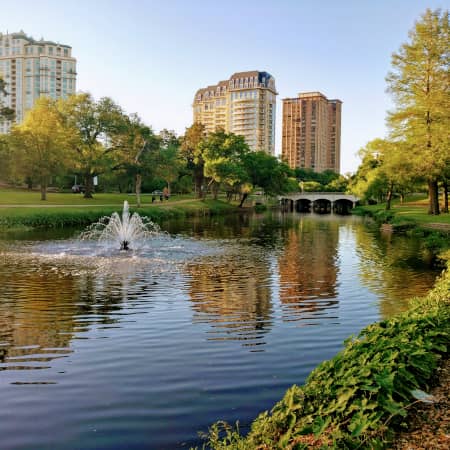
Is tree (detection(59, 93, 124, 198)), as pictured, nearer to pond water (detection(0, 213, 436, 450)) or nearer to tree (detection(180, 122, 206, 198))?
tree (detection(180, 122, 206, 198))

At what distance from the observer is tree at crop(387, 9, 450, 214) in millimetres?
39000

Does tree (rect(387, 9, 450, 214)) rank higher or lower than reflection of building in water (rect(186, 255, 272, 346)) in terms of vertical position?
higher

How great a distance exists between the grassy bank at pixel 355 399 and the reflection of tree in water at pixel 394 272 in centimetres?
620

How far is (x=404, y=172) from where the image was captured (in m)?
42.0

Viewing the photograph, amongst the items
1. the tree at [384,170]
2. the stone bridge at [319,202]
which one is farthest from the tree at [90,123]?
the stone bridge at [319,202]

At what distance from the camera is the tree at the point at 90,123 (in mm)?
58938

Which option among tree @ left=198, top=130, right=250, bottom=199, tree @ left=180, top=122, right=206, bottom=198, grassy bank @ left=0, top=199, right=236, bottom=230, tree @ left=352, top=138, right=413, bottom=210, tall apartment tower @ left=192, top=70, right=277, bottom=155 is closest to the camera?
grassy bank @ left=0, top=199, right=236, bottom=230

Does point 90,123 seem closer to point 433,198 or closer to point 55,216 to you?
point 55,216

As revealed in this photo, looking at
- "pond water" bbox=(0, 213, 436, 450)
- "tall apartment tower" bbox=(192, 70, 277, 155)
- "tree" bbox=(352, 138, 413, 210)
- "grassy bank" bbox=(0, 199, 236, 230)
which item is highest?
"tall apartment tower" bbox=(192, 70, 277, 155)

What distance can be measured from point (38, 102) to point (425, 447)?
62.2 metres

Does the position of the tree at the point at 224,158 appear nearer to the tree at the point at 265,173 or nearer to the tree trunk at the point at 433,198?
the tree at the point at 265,173

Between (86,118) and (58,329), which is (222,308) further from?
(86,118)

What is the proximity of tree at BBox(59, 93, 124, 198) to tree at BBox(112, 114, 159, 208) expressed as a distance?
0.73m

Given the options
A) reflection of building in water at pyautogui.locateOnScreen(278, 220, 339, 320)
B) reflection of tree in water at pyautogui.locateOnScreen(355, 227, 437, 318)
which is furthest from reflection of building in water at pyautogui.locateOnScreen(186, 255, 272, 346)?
reflection of tree in water at pyautogui.locateOnScreen(355, 227, 437, 318)
